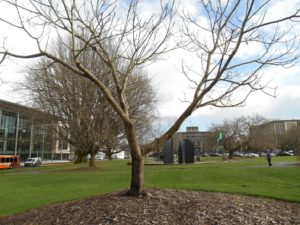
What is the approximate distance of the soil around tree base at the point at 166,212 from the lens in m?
7.63

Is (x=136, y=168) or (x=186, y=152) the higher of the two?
(x=186, y=152)

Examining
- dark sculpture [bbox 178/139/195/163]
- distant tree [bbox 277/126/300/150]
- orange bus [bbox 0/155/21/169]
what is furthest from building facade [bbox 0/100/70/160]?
distant tree [bbox 277/126/300/150]

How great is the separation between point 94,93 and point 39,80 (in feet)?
18.5

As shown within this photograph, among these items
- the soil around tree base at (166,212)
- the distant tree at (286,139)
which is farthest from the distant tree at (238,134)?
the soil around tree base at (166,212)

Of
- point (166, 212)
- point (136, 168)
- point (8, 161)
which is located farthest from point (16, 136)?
point (166, 212)

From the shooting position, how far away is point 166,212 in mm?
8023

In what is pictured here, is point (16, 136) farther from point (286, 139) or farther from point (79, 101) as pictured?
point (286, 139)

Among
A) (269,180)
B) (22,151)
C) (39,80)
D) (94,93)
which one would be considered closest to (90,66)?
(94,93)

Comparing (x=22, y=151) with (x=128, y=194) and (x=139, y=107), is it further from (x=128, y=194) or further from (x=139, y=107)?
(x=128, y=194)

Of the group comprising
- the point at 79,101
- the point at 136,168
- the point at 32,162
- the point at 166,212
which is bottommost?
the point at 166,212

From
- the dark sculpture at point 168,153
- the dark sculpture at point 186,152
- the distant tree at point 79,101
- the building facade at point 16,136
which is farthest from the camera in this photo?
the building facade at point 16,136

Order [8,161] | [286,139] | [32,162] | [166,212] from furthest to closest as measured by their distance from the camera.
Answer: [286,139] < [32,162] < [8,161] < [166,212]

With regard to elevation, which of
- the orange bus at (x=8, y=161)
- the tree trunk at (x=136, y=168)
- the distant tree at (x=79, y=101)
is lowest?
the tree trunk at (x=136, y=168)

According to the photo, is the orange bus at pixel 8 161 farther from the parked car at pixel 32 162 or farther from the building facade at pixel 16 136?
the building facade at pixel 16 136
